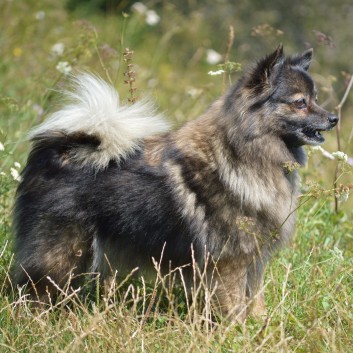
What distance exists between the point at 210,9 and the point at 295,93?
24.7 feet

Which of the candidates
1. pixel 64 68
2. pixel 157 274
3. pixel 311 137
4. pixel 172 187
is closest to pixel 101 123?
pixel 172 187

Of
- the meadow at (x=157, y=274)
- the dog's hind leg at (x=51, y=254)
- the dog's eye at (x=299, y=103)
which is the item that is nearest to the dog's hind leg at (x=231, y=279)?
the meadow at (x=157, y=274)

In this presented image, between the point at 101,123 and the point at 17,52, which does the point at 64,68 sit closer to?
the point at 101,123

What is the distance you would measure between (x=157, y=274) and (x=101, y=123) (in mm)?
935

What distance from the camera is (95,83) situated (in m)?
4.35

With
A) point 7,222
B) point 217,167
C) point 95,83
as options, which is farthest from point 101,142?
point 7,222

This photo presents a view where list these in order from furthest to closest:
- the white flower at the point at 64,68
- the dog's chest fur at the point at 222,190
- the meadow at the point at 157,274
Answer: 1. the white flower at the point at 64,68
2. the dog's chest fur at the point at 222,190
3. the meadow at the point at 157,274

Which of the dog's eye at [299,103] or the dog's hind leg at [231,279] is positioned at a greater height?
the dog's eye at [299,103]

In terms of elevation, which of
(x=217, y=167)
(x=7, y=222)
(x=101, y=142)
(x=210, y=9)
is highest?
(x=101, y=142)

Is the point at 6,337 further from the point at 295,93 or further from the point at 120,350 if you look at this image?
the point at 295,93

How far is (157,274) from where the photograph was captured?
3.81 m

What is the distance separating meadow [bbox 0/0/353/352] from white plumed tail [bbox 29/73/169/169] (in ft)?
0.96

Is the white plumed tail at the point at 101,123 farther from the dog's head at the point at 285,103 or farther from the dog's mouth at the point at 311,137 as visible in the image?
the dog's mouth at the point at 311,137

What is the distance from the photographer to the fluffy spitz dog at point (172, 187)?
4.13 m
